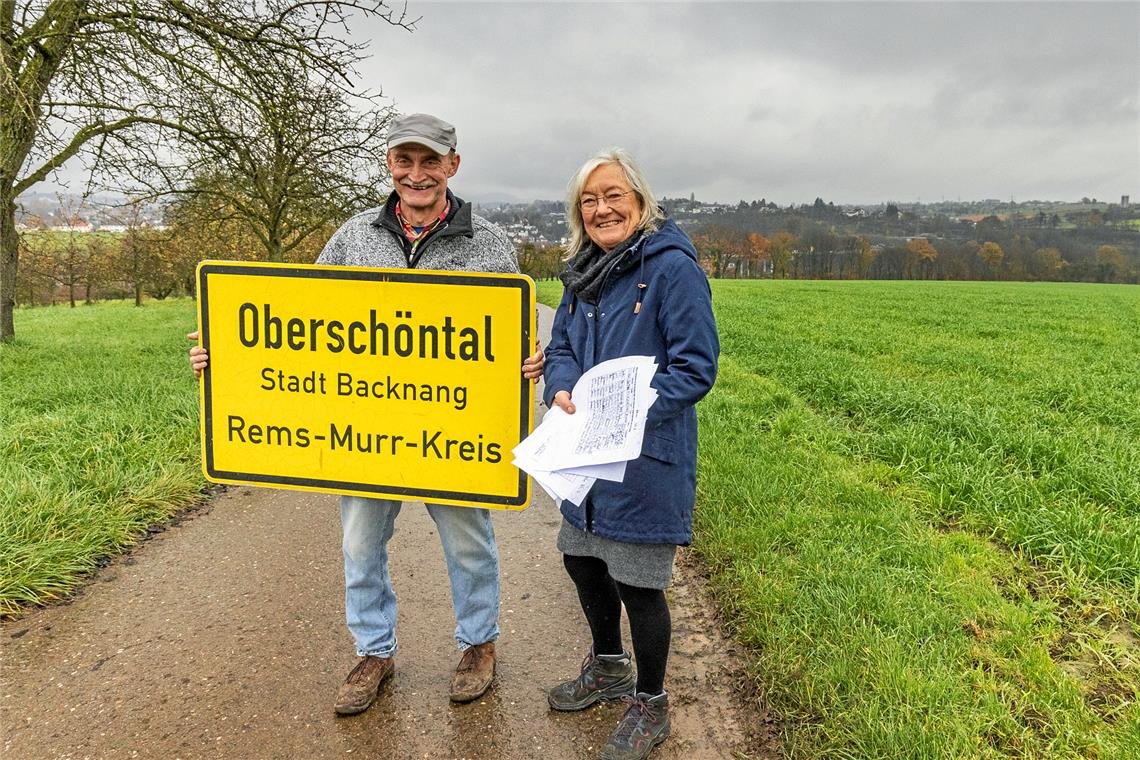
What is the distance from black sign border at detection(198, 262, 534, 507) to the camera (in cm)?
252

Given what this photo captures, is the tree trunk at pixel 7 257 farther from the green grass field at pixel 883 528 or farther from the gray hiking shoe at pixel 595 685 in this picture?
the gray hiking shoe at pixel 595 685

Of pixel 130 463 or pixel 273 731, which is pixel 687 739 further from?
pixel 130 463

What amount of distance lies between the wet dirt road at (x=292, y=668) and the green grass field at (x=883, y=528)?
0.24 m

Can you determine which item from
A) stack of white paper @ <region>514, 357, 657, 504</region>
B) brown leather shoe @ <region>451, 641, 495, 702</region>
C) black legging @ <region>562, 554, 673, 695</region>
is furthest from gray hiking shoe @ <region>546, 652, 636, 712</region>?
stack of white paper @ <region>514, 357, 657, 504</region>

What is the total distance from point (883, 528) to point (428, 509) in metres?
2.68

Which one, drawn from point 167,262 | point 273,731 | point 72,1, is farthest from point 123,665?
point 167,262

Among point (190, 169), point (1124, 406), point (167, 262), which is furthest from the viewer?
point (167, 262)

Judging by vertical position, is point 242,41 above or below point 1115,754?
above

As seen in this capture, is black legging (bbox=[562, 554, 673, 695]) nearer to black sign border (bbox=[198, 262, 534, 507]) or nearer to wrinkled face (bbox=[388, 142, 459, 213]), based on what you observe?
black sign border (bbox=[198, 262, 534, 507])

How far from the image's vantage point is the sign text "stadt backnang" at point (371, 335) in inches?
102

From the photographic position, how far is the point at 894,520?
4043 millimetres

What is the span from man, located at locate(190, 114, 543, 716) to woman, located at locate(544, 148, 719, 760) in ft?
1.10

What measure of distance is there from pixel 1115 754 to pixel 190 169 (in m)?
13.9

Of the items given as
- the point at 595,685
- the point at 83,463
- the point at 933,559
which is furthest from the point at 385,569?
the point at 83,463
